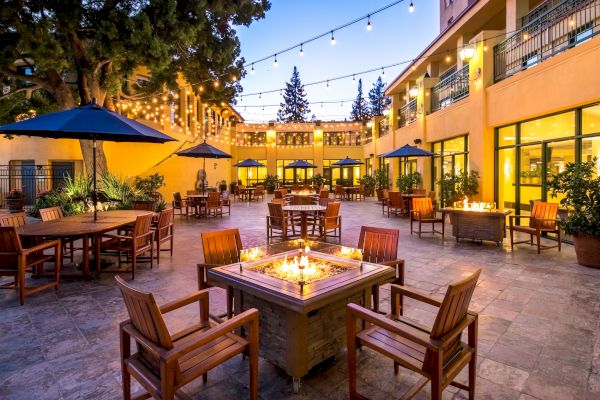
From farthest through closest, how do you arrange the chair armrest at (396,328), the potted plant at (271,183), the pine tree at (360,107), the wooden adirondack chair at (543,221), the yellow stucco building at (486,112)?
1. the pine tree at (360,107)
2. the potted plant at (271,183)
3. the yellow stucco building at (486,112)
4. the wooden adirondack chair at (543,221)
5. the chair armrest at (396,328)

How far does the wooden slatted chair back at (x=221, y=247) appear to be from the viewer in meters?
3.42

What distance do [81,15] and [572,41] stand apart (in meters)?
10.8

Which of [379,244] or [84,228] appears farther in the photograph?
[84,228]

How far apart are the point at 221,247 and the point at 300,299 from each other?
1656 millimetres

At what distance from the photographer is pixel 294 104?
47.0 metres

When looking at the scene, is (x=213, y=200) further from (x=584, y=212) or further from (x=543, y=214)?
(x=584, y=212)

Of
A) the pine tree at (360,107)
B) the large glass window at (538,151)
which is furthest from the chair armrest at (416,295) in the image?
the pine tree at (360,107)

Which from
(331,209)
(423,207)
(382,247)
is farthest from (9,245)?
(423,207)

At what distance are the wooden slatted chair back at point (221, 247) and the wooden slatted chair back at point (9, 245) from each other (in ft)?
7.60

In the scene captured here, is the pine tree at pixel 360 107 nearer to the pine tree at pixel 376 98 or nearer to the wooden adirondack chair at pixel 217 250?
the pine tree at pixel 376 98

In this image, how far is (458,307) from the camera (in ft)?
6.54

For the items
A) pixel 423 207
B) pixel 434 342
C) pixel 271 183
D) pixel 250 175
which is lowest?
pixel 434 342

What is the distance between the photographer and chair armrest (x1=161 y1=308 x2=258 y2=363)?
69.7 inches

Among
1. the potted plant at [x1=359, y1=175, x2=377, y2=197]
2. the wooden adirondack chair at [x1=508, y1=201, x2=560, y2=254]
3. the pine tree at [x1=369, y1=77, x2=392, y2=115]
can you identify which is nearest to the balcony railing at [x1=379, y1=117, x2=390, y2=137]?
the potted plant at [x1=359, y1=175, x2=377, y2=197]
